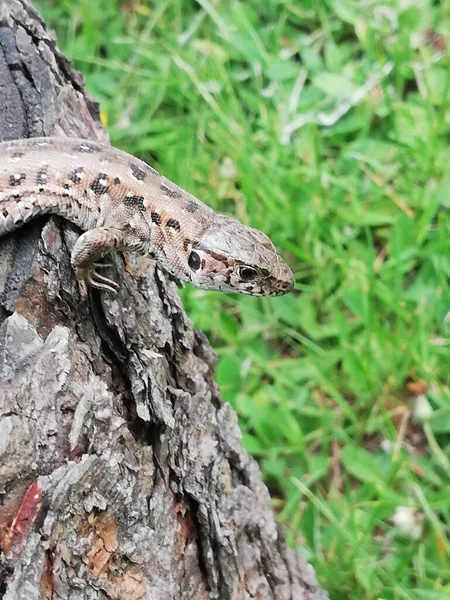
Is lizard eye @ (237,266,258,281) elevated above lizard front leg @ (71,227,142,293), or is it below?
below

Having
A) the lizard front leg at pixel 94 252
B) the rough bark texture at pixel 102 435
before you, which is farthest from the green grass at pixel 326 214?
the lizard front leg at pixel 94 252

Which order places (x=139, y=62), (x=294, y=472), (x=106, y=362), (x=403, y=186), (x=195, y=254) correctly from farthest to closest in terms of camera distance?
1. (x=139, y=62)
2. (x=403, y=186)
3. (x=294, y=472)
4. (x=195, y=254)
5. (x=106, y=362)

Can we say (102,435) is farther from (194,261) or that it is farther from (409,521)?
(409,521)

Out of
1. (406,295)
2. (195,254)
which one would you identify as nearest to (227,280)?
(195,254)

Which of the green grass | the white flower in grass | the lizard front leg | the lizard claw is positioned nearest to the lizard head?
the lizard front leg

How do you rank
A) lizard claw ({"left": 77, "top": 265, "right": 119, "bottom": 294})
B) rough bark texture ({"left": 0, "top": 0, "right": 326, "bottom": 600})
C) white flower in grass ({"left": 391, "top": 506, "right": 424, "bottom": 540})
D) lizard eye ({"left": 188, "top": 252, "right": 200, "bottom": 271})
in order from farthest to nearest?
white flower in grass ({"left": 391, "top": 506, "right": 424, "bottom": 540}) < lizard eye ({"left": 188, "top": 252, "right": 200, "bottom": 271}) < lizard claw ({"left": 77, "top": 265, "right": 119, "bottom": 294}) < rough bark texture ({"left": 0, "top": 0, "right": 326, "bottom": 600})

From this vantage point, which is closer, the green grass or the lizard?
the lizard

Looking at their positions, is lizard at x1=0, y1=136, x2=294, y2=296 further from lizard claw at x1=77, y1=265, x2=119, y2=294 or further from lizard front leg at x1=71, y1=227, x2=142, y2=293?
lizard claw at x1=77, y1=265, x2=119, y2=294

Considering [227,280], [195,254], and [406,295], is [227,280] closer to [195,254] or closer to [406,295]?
[195,254]
